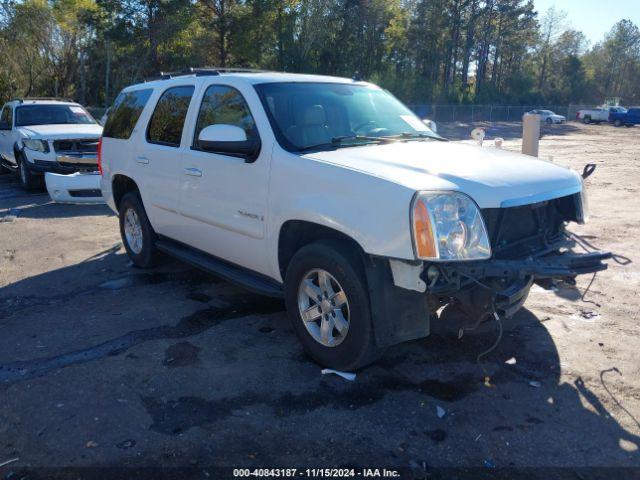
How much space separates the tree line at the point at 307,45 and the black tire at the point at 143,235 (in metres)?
2.95

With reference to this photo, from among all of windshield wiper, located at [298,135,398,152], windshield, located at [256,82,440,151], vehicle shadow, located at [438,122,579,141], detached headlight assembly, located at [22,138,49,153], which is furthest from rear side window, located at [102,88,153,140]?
vehicle shadow, located at [438,122,579,141]

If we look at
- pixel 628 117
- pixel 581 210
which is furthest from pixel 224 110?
pixel 628 117

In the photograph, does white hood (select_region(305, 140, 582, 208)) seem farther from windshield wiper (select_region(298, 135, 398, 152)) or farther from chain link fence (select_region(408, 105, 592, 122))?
chain link fence (select_region(408, 105, 592, 122))

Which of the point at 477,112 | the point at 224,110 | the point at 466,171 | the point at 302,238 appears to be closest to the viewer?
the point at 466,171

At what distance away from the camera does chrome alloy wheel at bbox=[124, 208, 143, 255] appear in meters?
6.47

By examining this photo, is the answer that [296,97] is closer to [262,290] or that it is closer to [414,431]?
[262,290]

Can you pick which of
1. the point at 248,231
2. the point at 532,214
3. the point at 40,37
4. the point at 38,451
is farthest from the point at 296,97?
the point at 40,37

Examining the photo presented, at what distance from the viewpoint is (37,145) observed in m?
11.5

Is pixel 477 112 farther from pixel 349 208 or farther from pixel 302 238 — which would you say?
pixel 349 208

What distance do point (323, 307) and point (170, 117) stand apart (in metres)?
2.78

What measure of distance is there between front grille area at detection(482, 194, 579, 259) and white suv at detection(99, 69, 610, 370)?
0.03 ft

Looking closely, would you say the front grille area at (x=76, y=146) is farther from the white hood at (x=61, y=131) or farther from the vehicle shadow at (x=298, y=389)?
the vehicle shadow at (x=298, y=389)

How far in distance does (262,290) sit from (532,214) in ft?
6.82

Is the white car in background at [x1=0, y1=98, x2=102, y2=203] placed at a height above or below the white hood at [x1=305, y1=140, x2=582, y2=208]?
below
